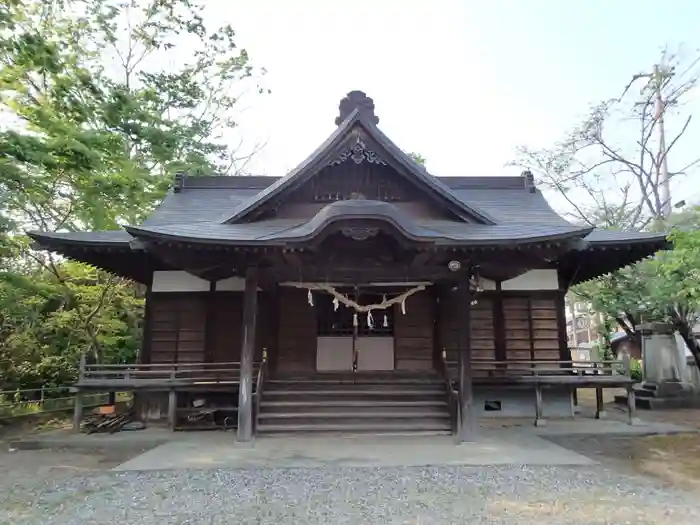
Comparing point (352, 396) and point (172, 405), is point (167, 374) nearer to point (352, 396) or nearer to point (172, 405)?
point (172, 405)

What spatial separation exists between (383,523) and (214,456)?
12.0 ft

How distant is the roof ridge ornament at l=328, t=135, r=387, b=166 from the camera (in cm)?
1018

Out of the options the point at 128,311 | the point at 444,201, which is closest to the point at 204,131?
the point at 128,311

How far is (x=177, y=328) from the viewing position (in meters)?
11.0

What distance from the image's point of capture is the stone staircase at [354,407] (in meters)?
8.62

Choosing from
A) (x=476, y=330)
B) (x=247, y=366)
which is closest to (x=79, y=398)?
(x=247, y=366)

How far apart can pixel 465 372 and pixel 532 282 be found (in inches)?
156

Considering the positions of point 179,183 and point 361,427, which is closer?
point 361,427

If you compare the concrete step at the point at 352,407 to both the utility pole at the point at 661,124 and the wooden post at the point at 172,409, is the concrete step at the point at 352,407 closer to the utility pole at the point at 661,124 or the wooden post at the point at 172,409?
the wooden post at the point at 172,409

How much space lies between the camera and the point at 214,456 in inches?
287

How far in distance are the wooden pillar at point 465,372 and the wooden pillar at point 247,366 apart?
11.3 ft

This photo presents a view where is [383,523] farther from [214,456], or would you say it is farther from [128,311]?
[128,311]

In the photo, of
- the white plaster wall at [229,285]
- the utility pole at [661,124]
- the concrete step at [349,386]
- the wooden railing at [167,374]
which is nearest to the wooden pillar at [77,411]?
the wooden railing at [167,374]

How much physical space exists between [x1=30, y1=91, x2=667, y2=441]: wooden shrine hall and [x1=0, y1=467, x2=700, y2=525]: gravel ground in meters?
2.16
